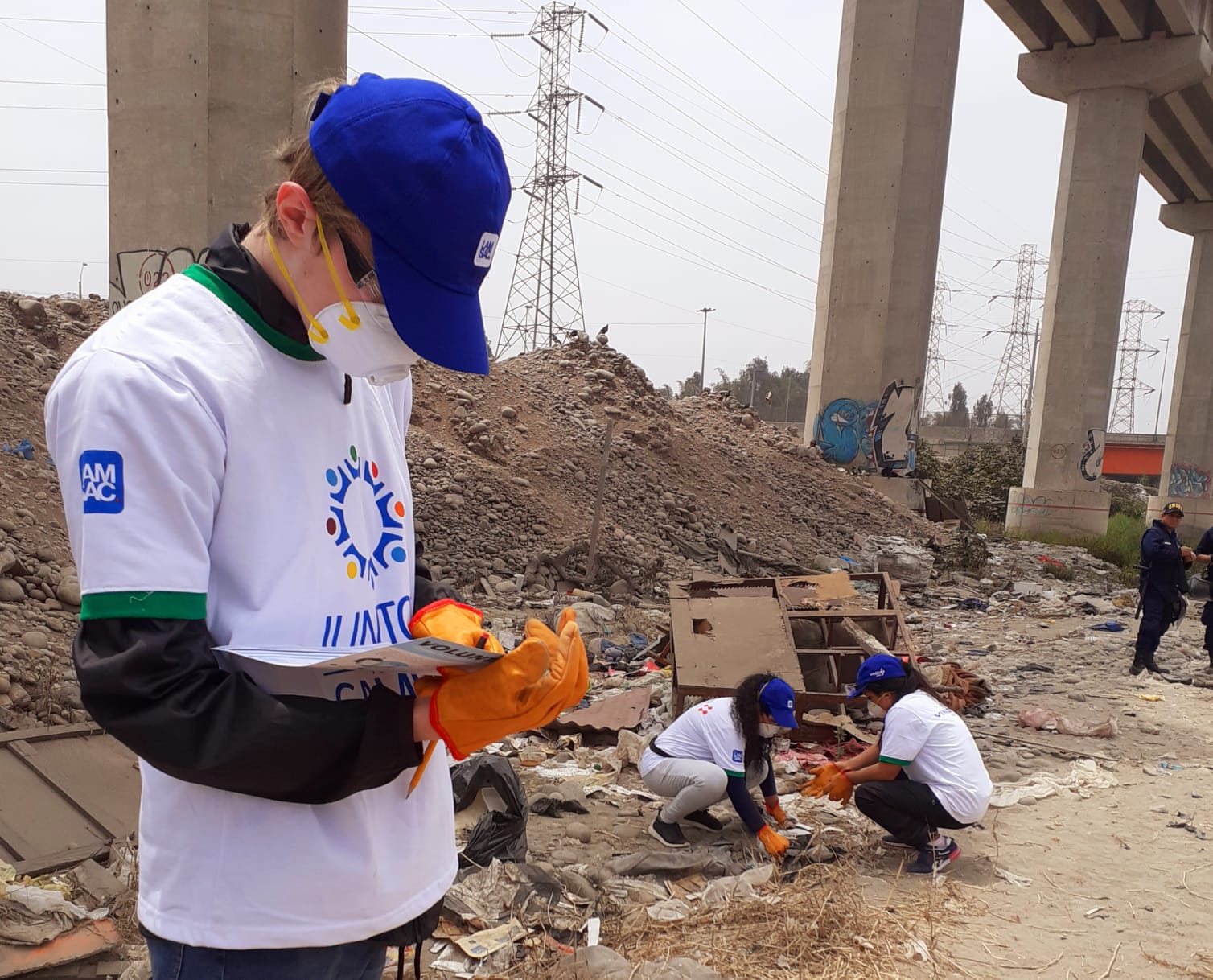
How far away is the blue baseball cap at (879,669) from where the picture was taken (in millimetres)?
4898

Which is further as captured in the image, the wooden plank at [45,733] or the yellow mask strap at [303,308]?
the wooden plank at [45,733]

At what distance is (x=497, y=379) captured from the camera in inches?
600

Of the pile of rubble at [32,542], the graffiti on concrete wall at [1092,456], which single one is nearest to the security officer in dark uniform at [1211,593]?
the pile of rubble at [32,542]

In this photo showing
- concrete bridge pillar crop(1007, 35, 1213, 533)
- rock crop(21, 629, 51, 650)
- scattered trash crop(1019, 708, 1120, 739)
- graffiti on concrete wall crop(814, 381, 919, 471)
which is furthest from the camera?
concrete bridge pillar crop(1007, 35, 1213, 533)

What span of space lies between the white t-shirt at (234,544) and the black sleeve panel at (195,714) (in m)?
0.03

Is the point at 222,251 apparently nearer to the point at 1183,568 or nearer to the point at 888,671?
the point at 888,671

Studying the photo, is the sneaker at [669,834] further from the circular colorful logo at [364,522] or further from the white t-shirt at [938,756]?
the circular colorful logo at [364,522]

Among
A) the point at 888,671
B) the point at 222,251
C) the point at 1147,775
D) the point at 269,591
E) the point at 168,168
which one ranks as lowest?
the point at 1147,775

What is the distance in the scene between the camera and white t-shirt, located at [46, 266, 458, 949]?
101cm

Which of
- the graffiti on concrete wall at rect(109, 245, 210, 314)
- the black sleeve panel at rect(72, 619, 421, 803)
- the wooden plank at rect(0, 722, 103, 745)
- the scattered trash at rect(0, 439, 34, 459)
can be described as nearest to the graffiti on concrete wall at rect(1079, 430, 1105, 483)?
the graffiti on concrete wall at rect(109, 245, 210, 314)

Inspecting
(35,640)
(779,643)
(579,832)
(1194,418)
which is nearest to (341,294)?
(579,832)

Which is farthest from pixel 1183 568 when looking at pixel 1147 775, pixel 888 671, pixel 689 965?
pixel 689 965

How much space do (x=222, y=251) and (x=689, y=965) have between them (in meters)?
2.98

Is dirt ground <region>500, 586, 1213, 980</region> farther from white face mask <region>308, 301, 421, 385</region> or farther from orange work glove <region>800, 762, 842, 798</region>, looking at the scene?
white face mask <region>308, 301, 421, 385</region>
